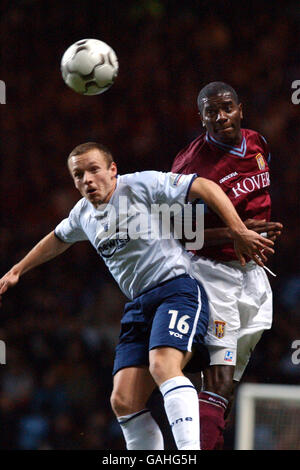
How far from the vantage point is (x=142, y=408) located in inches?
150

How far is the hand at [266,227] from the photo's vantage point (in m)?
4.05

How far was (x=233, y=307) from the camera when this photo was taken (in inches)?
164

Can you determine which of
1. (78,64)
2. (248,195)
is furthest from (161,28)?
(248,195)

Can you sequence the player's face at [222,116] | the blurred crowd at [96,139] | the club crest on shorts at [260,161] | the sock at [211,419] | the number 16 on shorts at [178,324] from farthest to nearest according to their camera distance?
the blurred crowd at [96,139], the club crest on shorts at [260,161], the player's face at [222,116], the sock at [211,419], the number 16 on shorts at [178,324]

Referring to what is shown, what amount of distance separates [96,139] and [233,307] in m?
4.10

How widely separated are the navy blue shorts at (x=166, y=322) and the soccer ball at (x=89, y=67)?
56.1 inches

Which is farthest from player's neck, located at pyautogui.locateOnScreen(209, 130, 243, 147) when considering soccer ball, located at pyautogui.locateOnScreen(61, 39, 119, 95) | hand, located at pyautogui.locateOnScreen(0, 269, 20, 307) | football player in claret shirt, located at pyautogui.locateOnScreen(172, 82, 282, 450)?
hand, located at pyautogui.locateOnScreen(0, 269, 20, 307)

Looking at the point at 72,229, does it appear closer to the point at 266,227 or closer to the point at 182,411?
the point at 266,227

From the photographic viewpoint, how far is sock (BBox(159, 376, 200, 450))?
11.2ft

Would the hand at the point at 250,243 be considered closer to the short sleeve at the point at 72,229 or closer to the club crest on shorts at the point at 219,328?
the club crest on shorts at the point at 219,328

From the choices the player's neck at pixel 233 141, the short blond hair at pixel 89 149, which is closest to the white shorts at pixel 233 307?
the player's neck at pixel 233 141

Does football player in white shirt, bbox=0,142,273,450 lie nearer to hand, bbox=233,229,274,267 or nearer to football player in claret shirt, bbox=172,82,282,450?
hand, bbox=233,229,274,267

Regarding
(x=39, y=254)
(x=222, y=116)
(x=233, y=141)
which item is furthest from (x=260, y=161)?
(x=39, y=254)

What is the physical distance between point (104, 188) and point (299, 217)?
342 cm
